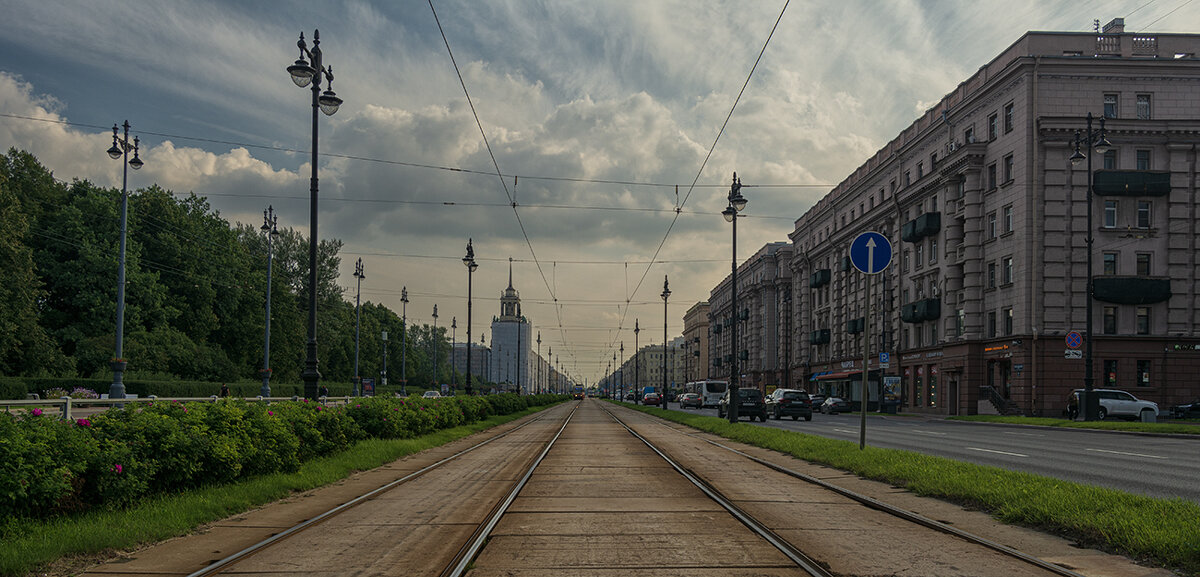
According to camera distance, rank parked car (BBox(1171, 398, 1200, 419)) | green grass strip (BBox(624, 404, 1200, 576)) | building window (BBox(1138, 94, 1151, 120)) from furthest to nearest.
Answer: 1. building window (BBox(1138, 94, 1151, 120))
2. parked car (BBox(1171, 398, 1200, 419))
3. green grass strip (BBox(624, 404, 1200, 576))

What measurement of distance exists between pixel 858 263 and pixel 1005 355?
3699cm

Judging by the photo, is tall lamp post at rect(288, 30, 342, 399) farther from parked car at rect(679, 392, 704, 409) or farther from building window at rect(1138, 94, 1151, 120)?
parked car at rect(679, 392, 704, 409)

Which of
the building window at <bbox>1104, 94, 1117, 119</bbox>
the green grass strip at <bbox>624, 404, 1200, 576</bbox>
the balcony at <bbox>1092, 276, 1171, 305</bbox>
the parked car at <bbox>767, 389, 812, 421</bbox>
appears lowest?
the parked car at <bbox>767, 389, 812, 421</bbox>

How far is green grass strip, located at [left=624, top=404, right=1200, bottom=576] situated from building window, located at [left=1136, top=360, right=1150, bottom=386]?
37.7 metres

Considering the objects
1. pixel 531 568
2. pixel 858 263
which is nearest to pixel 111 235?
pixel 858 263

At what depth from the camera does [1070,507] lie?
349 inches

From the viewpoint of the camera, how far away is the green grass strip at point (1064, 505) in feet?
23.7

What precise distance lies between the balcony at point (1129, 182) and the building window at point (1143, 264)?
343 cm

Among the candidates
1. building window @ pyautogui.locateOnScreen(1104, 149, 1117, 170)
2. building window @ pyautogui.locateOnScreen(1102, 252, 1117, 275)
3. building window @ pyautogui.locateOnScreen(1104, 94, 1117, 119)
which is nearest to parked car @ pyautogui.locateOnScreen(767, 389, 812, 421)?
building window @ pyautogui.locateOnScreen(1102, 252, 1117, 275)

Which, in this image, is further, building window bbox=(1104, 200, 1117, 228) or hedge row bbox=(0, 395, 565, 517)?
building window bbox=(1104, 200, 1117, 228)

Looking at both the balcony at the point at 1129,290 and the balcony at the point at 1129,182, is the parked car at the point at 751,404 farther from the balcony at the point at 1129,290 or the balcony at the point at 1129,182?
the balcony at the point at 1129,182

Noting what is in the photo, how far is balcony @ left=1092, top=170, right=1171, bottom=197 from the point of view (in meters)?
44.5

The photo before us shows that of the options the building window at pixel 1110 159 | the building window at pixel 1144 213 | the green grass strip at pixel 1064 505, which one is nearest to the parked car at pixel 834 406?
the building window at pixel 1144 213

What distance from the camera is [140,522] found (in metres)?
8.12
